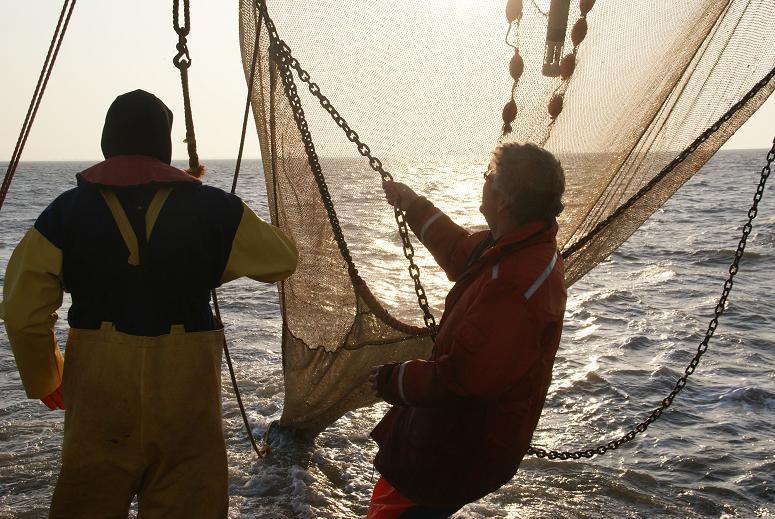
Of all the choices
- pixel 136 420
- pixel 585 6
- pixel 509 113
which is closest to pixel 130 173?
pixel 136 420

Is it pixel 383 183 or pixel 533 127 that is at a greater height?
pixel 533 127

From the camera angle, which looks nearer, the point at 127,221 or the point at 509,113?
the point at 127,221

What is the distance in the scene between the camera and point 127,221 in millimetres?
2422

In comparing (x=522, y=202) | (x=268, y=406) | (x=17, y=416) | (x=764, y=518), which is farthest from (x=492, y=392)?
(x=17, y=416)

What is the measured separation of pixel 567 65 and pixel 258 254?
2031 mm

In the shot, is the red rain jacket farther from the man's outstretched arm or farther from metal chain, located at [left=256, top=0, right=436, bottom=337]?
metal chain, located at [left=256, top=0, right=436, bottom=337]

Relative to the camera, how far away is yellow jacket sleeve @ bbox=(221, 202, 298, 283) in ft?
8.52

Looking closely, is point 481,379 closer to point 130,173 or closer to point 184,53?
point 130,173

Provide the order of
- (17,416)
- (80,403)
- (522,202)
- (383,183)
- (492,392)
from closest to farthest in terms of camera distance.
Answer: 1. (492,392)
2. (522,202)
3. (80,403)
4. (383,183)
5. (17,416)

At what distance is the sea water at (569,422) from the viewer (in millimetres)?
4293

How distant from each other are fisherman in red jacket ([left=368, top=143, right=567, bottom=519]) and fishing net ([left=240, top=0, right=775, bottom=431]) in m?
1.30

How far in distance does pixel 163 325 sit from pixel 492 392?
3.90 ft

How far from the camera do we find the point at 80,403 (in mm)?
2529

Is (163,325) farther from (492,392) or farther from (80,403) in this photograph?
(492,392)
